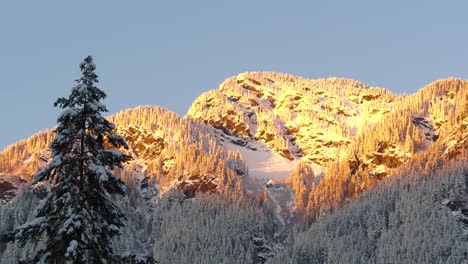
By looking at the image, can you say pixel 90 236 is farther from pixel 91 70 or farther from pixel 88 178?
pixel 91 70

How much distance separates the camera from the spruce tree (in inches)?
935

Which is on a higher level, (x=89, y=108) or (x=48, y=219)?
(x=89, y=108)

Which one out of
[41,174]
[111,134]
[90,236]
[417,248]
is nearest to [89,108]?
[111,134]

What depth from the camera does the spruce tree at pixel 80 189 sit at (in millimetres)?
23750

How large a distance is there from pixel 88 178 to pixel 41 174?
1.57m

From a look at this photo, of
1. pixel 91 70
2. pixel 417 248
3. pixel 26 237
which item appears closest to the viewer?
pixel 26 237

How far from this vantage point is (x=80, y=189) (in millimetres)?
24516

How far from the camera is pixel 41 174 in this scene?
79.2 feet

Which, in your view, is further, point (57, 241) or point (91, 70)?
point (91, 70)

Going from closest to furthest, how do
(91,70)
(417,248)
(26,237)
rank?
(26,237), (91,70), (417,248)

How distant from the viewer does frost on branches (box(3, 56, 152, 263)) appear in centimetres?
2375

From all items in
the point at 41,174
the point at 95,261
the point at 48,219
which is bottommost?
the point at 95,261

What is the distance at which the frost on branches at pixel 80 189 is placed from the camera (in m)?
23.8

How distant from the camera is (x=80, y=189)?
24.5 meters
